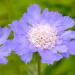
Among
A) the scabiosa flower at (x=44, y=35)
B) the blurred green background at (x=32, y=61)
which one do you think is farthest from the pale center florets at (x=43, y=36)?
the blurred green background at (x=32, y=61)

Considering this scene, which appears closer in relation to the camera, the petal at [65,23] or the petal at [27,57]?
the petal at [27,57]

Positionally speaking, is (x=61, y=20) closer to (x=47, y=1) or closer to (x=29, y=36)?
(x=29, y=36)

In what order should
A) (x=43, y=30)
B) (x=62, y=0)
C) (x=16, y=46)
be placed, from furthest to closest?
(x=62, y=0) < (x=43, y=30) < (x=16, y=46)

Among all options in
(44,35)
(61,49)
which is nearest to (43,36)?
(44,35)

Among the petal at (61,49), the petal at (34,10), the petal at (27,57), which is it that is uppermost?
the petal at (34,10)

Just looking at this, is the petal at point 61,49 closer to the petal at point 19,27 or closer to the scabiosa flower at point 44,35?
the scabiosa flower at point 44,35

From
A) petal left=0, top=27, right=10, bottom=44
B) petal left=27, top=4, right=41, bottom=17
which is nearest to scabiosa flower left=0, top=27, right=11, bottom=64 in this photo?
petal left=0, top=27, right=10, bottom=44

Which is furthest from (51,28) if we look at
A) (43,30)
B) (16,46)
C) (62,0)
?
(62,0)

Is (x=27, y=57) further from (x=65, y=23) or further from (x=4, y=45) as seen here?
(x=65, y=23)
